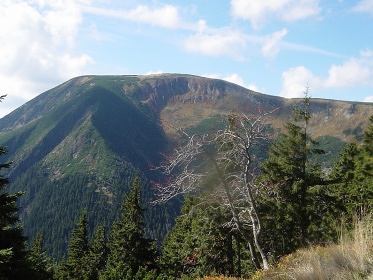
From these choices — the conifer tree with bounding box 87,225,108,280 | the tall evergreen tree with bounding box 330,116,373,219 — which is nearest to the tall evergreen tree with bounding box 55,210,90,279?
the conifer tree with bounding box 87,225,108,280

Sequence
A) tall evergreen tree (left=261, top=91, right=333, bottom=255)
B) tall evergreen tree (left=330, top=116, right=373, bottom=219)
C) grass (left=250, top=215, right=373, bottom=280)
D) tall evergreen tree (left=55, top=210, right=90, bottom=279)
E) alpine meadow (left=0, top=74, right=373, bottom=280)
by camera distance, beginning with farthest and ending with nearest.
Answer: tall evergreen tree (left=55, top=210, right=90, bottom=279) → tall evergreen tree (left=330, top=116, right=373, bottom=219) → tall evergreen tree (left=261, top=91, right=333, bottom=255) → alpine meadow (left=0, top=74, right=373, bottom=280) → grass (left=250, top=215, right=373, bottom=280)

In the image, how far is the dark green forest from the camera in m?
11.0

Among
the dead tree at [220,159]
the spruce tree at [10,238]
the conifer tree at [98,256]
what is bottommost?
the conifer tree at [98,256]

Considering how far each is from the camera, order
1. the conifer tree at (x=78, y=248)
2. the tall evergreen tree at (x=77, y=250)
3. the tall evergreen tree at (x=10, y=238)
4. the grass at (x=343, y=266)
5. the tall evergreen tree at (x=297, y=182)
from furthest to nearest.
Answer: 1. the tall evergreen tree at (x=77, y=250)
2. the conifer tree at (x=78, y=248)
3. the tall evergreen tree at (x=297, y=182)
4. the tall evergreen tree at (x=10, y=238)
5. the grass at (x=343, y=266)

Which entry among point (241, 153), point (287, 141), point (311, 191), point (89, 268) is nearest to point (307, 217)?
point (311, 191)

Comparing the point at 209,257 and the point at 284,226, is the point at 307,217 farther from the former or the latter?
the point at 209,257

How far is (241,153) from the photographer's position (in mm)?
10992

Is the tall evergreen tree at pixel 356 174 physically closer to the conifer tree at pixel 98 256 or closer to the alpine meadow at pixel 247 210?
the alpine meadow at pixel 247 210

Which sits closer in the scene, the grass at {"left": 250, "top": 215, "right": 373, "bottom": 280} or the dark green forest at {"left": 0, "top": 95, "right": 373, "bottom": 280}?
the grass at {"left": 250, "top": 215, "right": 373, "bottom": 280}

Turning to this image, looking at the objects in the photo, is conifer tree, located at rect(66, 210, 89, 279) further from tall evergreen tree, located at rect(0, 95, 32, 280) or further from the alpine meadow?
tall evergreen tree, located at rect(0, 95, 32, 280)

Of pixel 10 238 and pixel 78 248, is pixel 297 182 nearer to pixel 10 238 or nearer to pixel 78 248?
pixel 10 238

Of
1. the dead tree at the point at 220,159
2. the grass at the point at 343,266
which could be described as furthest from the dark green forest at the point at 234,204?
the grass at the point at 343,266

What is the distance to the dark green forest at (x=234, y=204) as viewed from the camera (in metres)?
11.0

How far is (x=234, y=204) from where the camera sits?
14.2 meters
